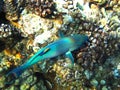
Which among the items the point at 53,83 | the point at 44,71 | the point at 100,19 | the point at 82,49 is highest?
the point at 100,19

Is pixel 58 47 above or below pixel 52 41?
above

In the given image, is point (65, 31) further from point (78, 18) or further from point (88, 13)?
point (88, 13)

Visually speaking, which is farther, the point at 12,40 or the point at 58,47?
the point at 12,40

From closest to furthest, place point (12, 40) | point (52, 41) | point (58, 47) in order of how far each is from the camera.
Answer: point (58, 47) → point (52, 41) → point (12, 40)

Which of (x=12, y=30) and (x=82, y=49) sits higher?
(x=12, y=30)

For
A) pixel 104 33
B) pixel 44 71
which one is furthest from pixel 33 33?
pixel 104 33

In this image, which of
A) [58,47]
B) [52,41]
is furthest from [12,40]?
[58,47]

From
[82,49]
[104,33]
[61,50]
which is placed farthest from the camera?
[104,33]

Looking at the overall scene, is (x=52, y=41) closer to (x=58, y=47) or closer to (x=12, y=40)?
(x=12, y=40)
